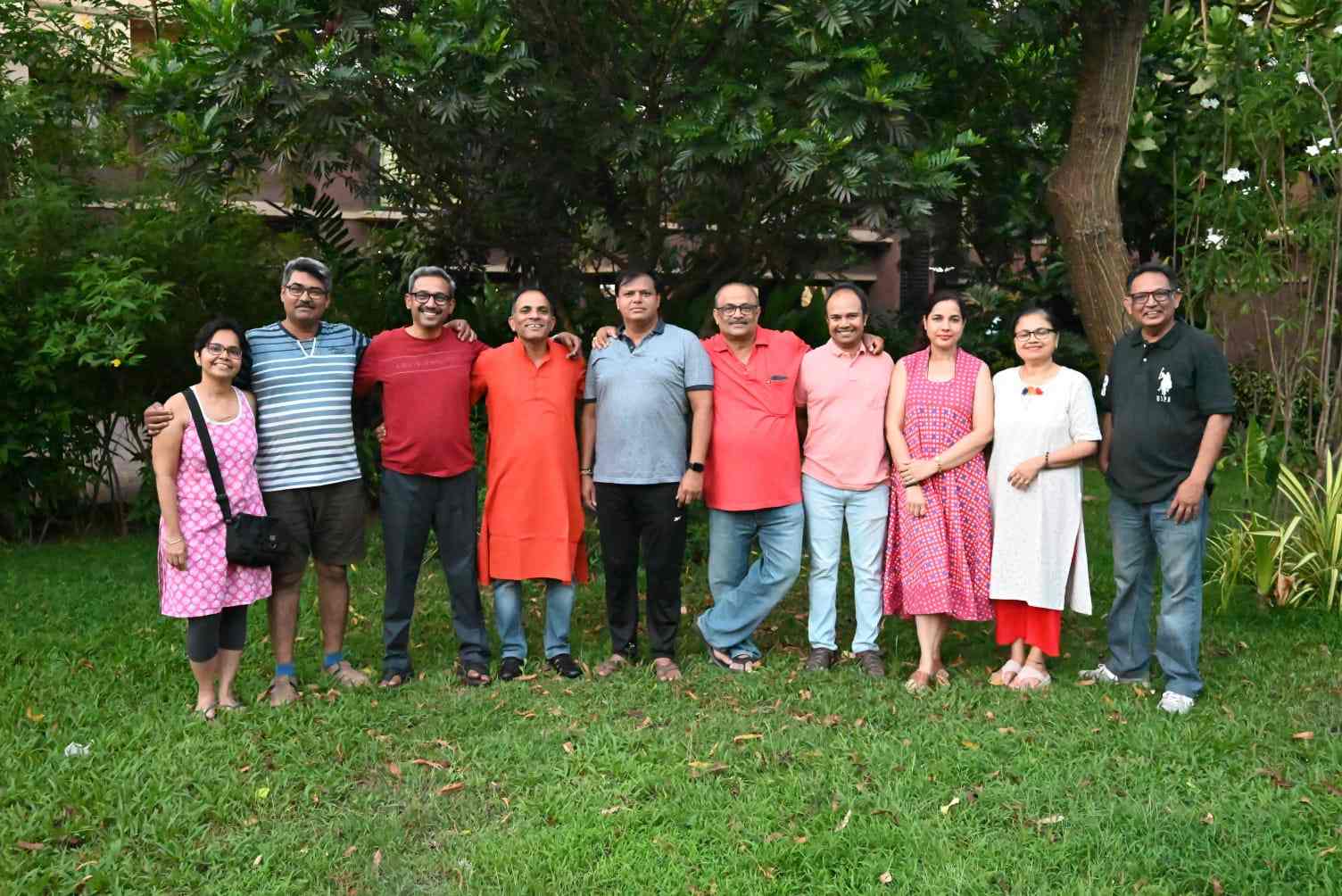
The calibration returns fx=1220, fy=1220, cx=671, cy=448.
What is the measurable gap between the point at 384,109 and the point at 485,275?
3303 millimetres

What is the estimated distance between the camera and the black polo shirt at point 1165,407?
476cm

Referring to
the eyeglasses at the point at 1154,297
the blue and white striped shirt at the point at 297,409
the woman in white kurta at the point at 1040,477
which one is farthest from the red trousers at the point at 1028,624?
the blue and white striped shirt at the point at 297,409

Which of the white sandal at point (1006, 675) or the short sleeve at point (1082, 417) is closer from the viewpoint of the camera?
the short sleeve at point (1082, 417)

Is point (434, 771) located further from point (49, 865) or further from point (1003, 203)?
point (1003, 203)

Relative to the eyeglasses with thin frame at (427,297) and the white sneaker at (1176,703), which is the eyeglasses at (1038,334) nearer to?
the white sneaker at (1176,703)

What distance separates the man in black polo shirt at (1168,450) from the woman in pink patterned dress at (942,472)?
1.78 ft

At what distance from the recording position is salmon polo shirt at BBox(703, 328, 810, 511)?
5285 millimetres

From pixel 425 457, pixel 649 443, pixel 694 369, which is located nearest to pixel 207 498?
pixel 425 457

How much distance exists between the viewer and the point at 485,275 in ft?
31.8

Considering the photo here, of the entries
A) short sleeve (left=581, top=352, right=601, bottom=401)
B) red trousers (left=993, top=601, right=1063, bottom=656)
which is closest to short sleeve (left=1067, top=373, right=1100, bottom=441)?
red trousers (left=993, top=601, right=1063, bottom=656)

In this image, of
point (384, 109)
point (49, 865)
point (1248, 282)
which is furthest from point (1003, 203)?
point (49, 865)

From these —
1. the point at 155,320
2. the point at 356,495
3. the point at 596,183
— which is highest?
the point at 596,183

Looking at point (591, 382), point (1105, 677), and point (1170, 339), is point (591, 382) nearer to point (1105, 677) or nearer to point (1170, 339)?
point (1170, 339)

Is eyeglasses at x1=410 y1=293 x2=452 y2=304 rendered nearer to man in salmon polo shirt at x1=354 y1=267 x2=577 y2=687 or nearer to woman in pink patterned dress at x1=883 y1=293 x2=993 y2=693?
man in salmon polo shirt at x1=354 y1=267 x2=577 y2=687
